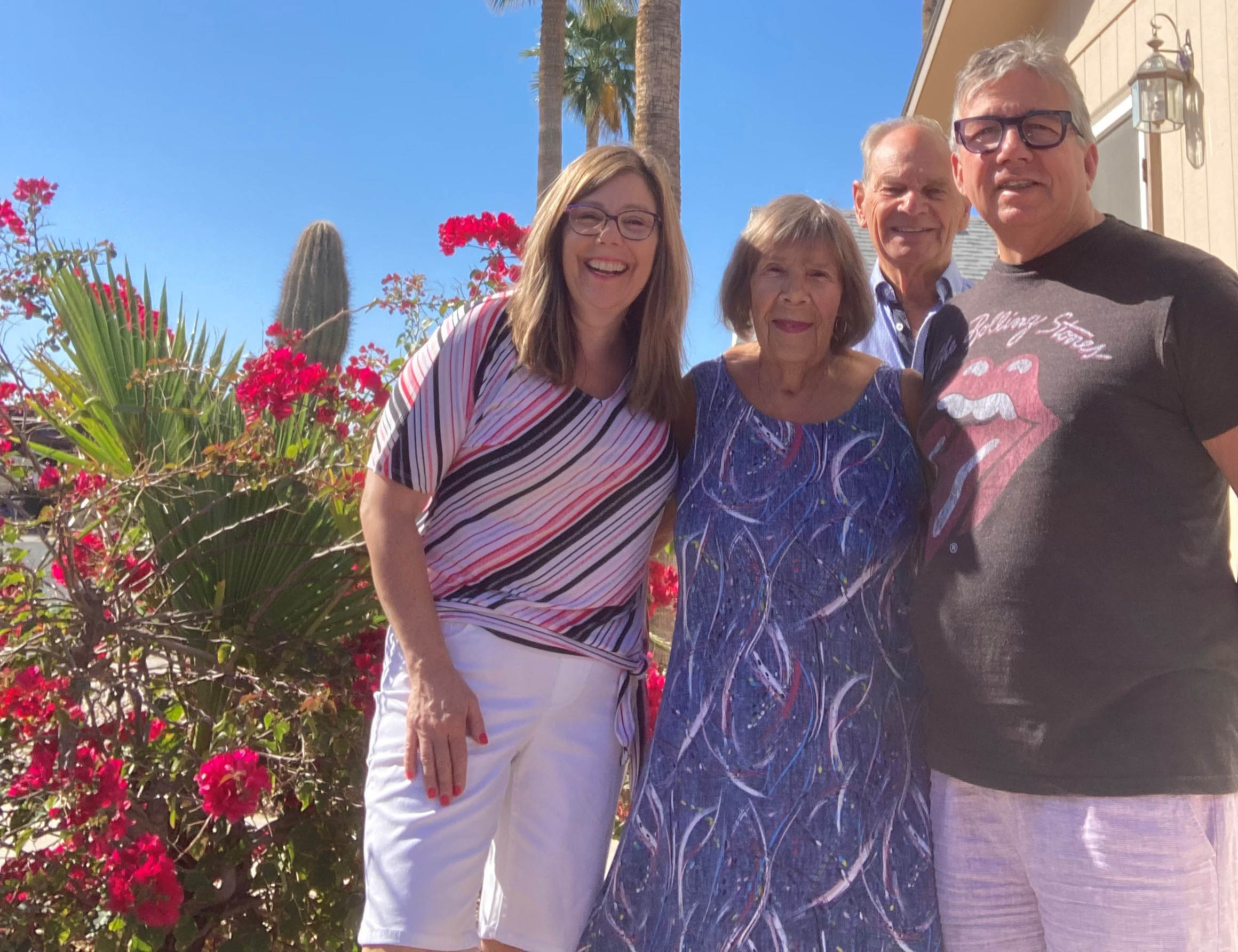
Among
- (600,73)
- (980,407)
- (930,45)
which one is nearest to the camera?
(980,407)

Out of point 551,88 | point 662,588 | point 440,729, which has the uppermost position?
point 551,88

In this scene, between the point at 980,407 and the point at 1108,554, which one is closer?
the point at 1108,554

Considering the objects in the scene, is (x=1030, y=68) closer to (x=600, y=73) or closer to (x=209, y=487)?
(x=209, y=487)

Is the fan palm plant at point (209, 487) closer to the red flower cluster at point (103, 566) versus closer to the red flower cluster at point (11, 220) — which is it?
the red flower cluster at point (103, 566)

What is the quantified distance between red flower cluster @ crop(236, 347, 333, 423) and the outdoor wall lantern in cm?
377

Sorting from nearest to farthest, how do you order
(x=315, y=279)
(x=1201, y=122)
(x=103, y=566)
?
(x=103, y=566) < (x=1201, y=122) < (x=315, y=279)

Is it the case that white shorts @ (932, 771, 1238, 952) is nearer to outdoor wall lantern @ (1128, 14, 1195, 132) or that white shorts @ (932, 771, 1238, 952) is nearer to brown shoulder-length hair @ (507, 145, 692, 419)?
brown shoulder-length hair @ (507, 145, 692, 419)

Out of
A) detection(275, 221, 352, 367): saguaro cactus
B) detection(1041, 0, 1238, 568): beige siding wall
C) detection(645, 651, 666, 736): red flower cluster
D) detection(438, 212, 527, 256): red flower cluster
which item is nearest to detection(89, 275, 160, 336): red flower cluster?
detection(438, 212, 527, 256): red flower cluster

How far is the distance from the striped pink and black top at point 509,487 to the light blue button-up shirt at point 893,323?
3.34ft

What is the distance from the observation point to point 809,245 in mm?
2227

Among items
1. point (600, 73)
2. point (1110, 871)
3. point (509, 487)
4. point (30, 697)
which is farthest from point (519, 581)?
point (600, 73)

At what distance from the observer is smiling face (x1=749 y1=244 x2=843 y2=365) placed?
7.29ft

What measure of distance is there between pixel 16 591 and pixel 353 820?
1.15 m

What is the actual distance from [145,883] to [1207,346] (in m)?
2.51
